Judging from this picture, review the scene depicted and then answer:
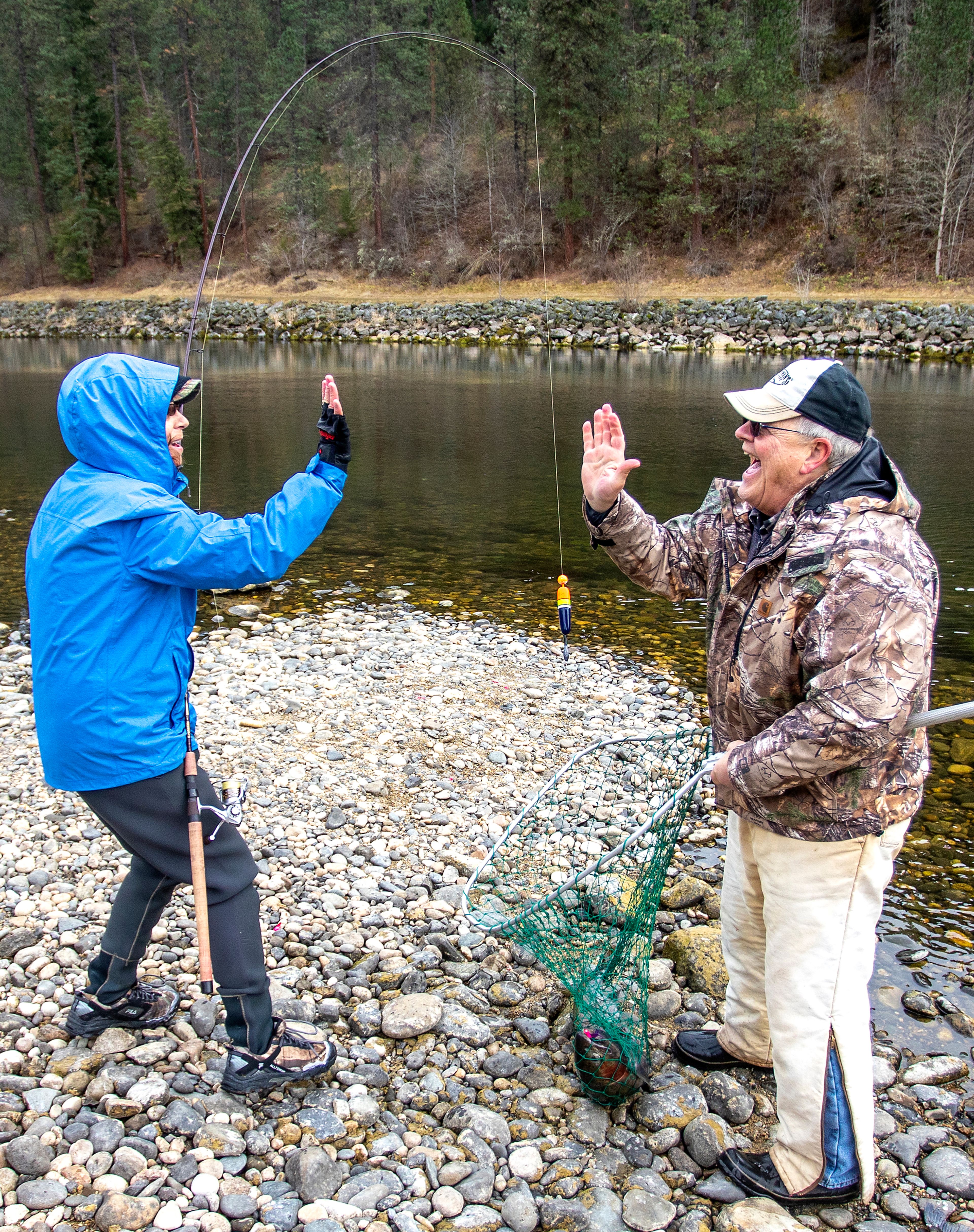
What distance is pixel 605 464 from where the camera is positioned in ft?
9.87

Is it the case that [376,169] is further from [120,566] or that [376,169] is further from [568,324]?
[120,566]

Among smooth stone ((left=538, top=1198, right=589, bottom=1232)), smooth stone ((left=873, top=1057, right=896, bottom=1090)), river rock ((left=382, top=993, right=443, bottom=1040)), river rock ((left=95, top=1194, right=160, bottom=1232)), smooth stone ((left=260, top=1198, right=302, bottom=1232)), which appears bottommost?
smooth stone ((left=873, top=1057, right=896, bottom=1090))

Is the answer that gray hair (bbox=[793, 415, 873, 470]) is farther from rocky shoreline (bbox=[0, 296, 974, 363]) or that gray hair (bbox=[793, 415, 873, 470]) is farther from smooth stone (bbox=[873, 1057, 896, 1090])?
rocky shoreline (bbox=[0, 296, 974, 363])

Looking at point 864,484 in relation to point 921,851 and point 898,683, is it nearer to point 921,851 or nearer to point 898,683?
point 898,683

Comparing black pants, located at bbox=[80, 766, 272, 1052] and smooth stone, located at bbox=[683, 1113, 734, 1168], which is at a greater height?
black pants, located at bbox=[80, 766, 272, 1052]

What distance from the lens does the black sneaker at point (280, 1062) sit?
9.84 ft

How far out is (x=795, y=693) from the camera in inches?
99.2

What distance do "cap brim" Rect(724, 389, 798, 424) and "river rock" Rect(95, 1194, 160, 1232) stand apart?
104 inches

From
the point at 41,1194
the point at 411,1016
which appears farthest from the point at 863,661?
the point at 41,1194

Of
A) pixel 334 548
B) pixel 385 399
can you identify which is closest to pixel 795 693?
pixel 334 548

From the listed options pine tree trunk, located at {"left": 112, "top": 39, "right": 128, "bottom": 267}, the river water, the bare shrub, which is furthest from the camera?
pine tree trunk, located at {"left": 112, "top": 39, "right": 128, "bottom": 267}

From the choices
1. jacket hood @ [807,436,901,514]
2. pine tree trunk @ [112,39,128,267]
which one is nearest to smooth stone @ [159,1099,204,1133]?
jacket hood @ [807,436,901,514]

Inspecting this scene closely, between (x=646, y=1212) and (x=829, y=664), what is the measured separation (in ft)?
5.43

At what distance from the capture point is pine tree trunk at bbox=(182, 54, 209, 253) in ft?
159
